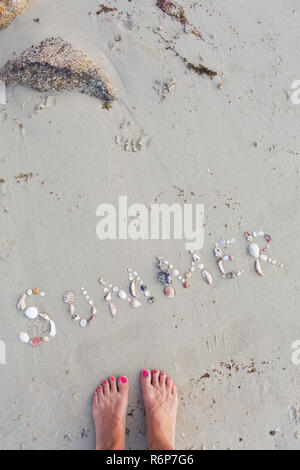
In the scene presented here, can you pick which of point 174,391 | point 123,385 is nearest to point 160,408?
point 174,391

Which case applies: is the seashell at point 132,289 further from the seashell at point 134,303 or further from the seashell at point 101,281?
the seashell at point 101,281

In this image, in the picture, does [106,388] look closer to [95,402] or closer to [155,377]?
[95,402]

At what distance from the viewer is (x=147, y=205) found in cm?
359

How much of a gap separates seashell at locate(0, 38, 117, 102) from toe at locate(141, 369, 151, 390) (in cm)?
264

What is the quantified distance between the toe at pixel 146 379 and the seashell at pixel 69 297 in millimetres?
975

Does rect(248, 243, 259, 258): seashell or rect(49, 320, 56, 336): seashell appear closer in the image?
rect(49, 320, 56, 336): seashell

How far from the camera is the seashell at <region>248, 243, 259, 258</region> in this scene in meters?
3.61

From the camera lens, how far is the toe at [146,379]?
355cm

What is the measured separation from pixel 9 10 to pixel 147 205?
88.2 inches

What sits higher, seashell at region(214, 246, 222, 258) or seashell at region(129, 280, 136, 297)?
seashell at region(214, 246, 222, 258)

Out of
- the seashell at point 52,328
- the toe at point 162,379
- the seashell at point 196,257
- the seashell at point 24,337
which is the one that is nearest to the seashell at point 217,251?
the seashell at point 196,257

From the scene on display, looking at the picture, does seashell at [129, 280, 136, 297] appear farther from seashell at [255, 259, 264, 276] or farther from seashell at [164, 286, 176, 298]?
seashell at [255, 259, 264, 276]

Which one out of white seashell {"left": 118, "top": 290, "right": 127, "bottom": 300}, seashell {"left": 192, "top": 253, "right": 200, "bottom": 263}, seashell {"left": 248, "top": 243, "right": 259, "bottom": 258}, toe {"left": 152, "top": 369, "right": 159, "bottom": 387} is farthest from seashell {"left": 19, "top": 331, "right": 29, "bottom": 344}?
seashell {"left": 248, "top": 243, "right": 259, "bottom": 258}
